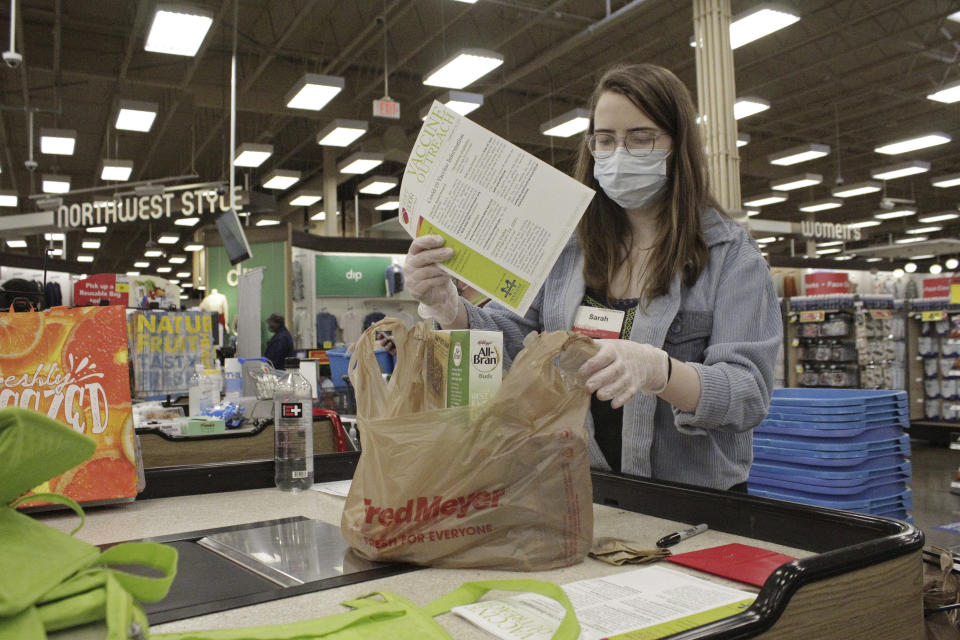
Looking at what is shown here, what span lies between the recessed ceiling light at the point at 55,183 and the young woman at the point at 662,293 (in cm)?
1269

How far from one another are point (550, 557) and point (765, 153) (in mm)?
16696

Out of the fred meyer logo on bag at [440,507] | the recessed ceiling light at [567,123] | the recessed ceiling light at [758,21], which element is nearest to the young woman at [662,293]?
the fred meyer logo on bag at [440,507]

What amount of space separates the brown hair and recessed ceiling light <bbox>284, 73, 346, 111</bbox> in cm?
728

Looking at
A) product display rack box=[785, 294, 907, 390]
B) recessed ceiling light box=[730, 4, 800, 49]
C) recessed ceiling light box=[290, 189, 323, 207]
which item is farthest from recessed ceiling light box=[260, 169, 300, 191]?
product display rack box=[785, 294, 907, 390]

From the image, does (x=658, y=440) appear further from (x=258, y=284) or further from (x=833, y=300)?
(x=258, y=284)

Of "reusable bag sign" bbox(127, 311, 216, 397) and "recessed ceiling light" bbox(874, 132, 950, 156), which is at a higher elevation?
"recessed ceiling light" bbox(874, 132, 950, 156)

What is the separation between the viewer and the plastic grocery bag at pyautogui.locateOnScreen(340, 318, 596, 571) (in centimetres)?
93

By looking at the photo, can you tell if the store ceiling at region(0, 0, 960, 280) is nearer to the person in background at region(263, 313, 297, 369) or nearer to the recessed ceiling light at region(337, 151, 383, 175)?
the recessed ceiling light at region(337, 151, 383, 175)

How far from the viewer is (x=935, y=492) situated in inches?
244

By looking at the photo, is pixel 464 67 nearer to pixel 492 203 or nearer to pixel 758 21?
pixel 758 21

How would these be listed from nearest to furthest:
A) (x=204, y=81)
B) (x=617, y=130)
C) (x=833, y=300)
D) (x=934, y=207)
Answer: (x=617, y=130)
(x=833, y=300)
(x=204, y=81)
(x=934, y=207)

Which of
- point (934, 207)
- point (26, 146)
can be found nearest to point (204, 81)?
point (26, 146)

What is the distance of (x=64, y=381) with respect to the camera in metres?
1.41

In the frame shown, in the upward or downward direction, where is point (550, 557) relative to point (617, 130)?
downward
